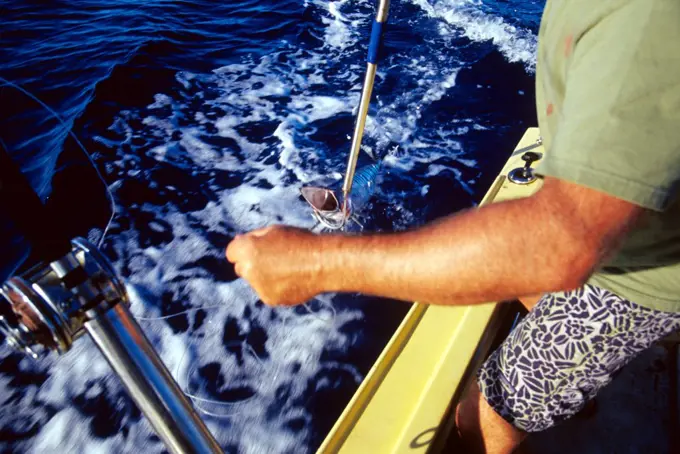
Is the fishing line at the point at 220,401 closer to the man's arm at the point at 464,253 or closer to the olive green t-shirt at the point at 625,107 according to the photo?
the man's arm at the point at 464,253

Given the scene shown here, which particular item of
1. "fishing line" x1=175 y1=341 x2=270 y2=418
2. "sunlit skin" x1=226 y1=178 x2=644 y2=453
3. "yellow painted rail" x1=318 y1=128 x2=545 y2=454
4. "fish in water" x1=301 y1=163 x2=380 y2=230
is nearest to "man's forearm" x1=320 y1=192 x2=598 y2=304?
"sunlit skin" x1=226 y1=178 x2=644 y2=453

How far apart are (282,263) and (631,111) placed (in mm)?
747

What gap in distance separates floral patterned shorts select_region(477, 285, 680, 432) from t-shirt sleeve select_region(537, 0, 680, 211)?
24.6 inches

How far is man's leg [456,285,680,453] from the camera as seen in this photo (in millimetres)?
1266

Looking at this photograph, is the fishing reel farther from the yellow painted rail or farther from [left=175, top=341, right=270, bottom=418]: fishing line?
[left=175, top=341, right=270, bottom=418]: fishing line

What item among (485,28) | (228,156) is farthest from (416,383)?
(485,28)

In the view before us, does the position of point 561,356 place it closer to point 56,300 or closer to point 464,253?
point 464,253

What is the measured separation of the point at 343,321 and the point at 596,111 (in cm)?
217

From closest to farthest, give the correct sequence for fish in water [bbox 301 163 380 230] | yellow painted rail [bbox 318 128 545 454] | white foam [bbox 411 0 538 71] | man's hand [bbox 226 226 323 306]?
man's hand [bbox 226 226 323 306] < yellow painted rail [bbox 318 128 545 454] < fish in water [bbox 301 163 380 230] < white foam [bbox 411 0 538 71]

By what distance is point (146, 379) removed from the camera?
0.72 meters

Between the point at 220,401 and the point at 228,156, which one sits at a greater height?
the point at 228,156

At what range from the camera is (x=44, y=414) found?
7.31 feet

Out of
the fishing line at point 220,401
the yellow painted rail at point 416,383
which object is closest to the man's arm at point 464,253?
the yellow painted rail at point 416,383

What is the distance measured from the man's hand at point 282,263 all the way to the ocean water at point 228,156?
0.43m
